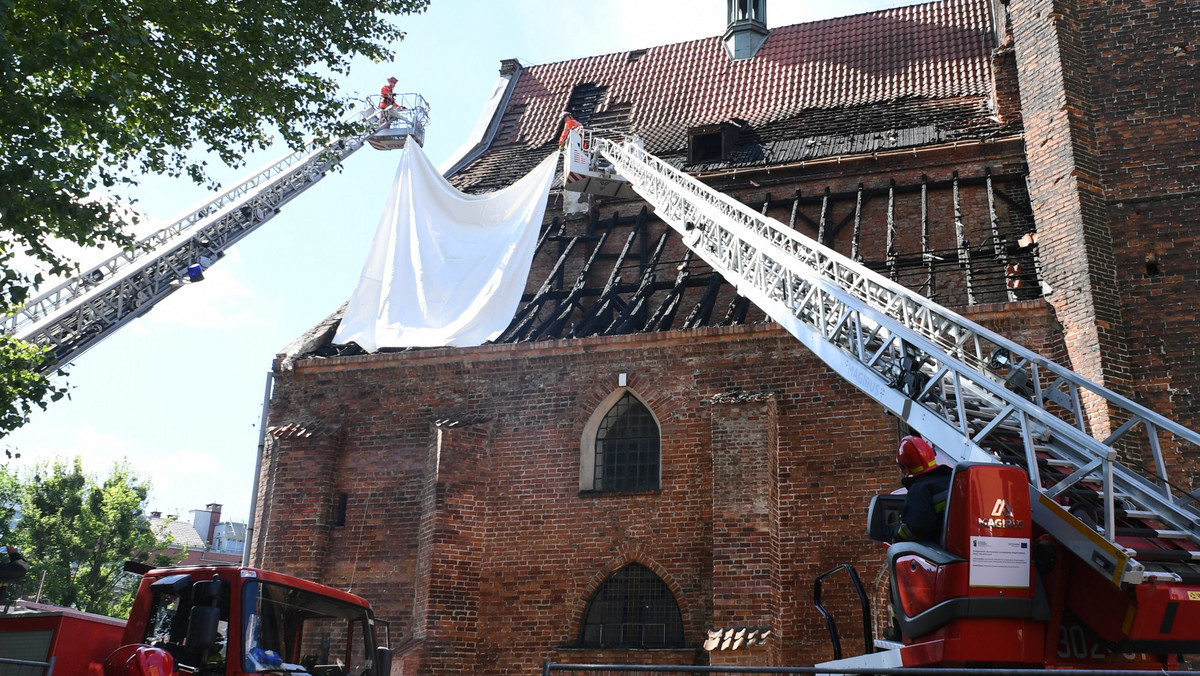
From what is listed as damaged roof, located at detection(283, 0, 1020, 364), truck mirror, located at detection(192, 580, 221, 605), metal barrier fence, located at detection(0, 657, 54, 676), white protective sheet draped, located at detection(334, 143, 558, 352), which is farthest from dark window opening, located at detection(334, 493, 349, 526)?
truck mirror, located at detection(192, 580, 221, 605)

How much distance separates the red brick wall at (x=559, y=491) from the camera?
13.3 metres

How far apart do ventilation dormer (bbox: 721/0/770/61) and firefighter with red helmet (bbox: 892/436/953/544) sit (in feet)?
59.6

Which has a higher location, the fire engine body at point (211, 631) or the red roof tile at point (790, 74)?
the red roof tile at point (790, 74)

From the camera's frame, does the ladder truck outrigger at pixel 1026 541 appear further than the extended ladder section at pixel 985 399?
No

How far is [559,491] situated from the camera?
14.7 meters

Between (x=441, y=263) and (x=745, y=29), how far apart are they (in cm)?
1122

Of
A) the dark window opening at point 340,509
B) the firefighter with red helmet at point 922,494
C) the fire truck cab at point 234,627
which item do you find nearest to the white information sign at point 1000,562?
the firefighter with red helmet at point 922,494

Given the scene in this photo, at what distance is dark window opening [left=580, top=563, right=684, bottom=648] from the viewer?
13.6 m

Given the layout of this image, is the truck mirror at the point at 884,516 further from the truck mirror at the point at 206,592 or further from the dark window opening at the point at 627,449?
the dark window opening at the point at 627,449

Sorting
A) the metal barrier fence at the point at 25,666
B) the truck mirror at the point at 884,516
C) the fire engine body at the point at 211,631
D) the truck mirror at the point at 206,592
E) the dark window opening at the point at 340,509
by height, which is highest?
the dark window opening at the point at 340,509

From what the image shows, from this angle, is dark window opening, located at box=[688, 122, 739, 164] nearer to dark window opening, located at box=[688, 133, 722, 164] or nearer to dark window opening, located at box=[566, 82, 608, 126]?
dark window opening, located at box=[688, 133, 722, 164]

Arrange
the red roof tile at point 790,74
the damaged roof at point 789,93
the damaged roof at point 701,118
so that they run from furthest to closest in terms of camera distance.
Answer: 1. the red roof tile at point 790,74
2. the damaged roof at point 789,93
3. the damaged roof at point 701,118

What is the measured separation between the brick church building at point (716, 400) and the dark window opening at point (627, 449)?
Result: 3 centimetres

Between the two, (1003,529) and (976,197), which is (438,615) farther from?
(976,197)
